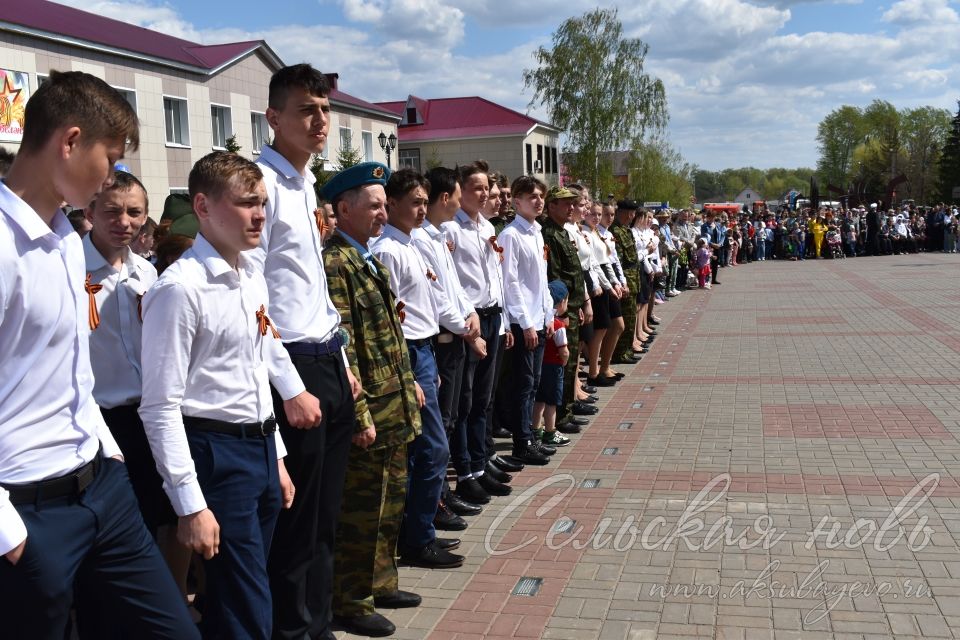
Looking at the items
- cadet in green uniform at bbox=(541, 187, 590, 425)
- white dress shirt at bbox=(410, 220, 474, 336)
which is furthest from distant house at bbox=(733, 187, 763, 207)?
white dress shirt at bbox=(410, 220, 474, 336)

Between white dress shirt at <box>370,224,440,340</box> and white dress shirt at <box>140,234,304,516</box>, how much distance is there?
1651mm

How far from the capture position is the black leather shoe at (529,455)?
6.87 m

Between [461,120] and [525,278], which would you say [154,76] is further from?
[461,120]

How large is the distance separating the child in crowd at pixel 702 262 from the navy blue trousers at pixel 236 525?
2167cm

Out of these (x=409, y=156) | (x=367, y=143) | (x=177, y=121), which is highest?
(x=409, y=156)

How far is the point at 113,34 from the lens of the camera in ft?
94.3

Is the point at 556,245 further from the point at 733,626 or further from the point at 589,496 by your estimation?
the point at 733,626

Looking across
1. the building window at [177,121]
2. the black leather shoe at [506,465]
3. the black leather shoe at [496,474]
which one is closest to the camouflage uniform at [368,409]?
the black leather shoe at [496,474]

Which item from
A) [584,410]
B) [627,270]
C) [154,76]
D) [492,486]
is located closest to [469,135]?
[154,76]

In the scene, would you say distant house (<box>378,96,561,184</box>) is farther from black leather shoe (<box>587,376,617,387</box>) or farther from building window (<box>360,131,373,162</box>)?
black leather shoe (<box>587,376,617,387</box>)

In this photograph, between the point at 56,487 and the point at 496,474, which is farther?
the point at 496,474

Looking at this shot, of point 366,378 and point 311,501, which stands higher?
point 366,378

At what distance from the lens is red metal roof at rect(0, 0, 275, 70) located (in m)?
24.9

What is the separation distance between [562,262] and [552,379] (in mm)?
1173
